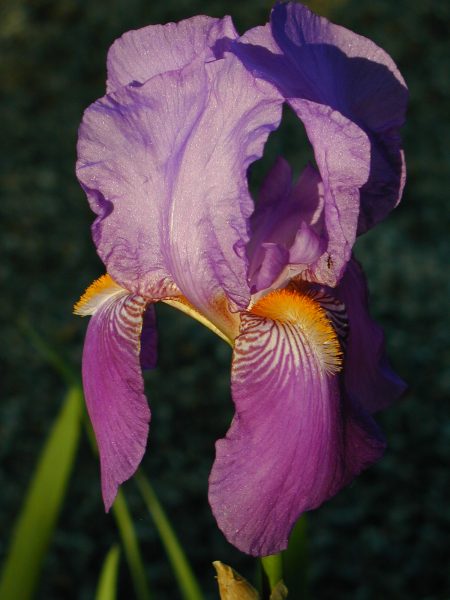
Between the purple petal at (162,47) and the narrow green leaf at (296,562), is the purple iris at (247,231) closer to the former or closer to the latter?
the purple petal at (162,47)

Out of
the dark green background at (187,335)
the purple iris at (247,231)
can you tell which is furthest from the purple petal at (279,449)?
the dark green background at (187,335)

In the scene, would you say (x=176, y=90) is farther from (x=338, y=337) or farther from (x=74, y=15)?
(x=74, y=15)

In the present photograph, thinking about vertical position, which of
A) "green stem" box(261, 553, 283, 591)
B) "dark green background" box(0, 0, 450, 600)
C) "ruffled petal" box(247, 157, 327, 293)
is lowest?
"dark green background" box(0, 0, 450, 600)

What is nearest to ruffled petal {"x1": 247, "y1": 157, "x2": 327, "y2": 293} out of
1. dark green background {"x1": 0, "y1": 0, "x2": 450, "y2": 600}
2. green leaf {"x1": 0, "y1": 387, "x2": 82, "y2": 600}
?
green leaf {"x1": 0, "y1": 387, "x2": 82, "y2": 600}

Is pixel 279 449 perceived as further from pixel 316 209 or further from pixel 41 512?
pixel 41 512

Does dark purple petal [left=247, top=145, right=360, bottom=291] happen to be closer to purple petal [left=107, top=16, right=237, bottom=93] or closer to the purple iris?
the purple iris

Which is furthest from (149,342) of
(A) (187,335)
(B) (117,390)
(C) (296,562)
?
(A) (187,335)

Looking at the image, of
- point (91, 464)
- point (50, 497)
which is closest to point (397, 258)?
point (91, 464)
